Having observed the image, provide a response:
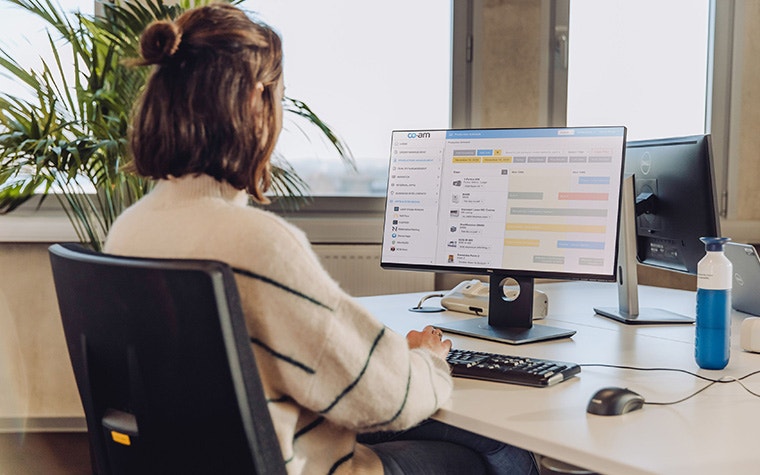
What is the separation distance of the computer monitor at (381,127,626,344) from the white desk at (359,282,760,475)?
0.14 metres

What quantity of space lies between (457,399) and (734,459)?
43 cm

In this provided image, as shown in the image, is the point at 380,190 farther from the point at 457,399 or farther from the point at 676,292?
the point at 457,399

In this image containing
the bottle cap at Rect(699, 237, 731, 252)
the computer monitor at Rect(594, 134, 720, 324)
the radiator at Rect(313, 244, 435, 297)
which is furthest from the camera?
the radiator at Rect(313, 244, 435, 297)

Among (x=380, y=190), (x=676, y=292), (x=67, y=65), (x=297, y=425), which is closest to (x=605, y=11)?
(x=380, y=190)

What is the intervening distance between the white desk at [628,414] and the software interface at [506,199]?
18 centimetres

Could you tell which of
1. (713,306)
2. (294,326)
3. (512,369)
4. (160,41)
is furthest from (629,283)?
(160,41)

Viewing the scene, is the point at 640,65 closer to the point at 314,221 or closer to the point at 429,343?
the point at 314,221

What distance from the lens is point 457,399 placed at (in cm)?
134

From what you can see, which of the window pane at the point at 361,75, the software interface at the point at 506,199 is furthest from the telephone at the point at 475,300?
the window pane at the point at 361,75

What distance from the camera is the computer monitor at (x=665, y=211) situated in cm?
193

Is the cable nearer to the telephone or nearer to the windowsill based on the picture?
the telephone

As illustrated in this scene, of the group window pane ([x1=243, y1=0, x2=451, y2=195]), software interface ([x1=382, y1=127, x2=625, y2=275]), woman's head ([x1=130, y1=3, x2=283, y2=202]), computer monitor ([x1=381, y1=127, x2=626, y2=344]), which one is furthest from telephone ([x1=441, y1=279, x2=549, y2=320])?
window pane ([x1=243, y1=0, x2=451, y2=195])

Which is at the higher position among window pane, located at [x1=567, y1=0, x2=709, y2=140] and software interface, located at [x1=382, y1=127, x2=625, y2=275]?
window pane, located at [x1=567, y1=0, x2=709, y2=140]

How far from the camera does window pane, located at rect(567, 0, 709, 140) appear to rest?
3.56 m
